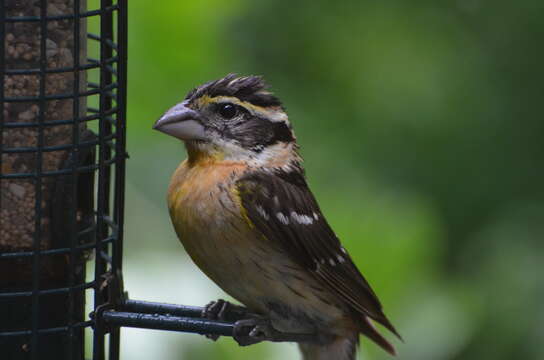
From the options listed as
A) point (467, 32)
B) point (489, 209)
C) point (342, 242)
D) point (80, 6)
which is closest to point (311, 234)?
point (342, 242)

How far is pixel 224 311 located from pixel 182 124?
3.22 ft

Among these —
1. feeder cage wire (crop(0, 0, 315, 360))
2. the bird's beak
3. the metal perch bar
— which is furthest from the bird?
feeder cage wire (crop(0, 0, 315, 360))

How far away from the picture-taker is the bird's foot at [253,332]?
5.41 m

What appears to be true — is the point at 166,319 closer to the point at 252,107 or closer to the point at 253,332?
the point at 253,332

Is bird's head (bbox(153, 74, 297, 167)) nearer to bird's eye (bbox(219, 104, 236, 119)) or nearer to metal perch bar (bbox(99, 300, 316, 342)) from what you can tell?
bird's eye (bbox(219, 104, 236, 119))

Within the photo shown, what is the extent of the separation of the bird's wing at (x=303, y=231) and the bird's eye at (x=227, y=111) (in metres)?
0.30

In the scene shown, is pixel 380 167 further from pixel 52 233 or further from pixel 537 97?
pixel 52 233

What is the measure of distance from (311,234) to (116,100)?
1.21 m

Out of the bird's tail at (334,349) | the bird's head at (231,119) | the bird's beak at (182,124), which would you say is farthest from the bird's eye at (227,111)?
the bird's tail at (334,349)

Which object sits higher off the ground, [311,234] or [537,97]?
[537,97]

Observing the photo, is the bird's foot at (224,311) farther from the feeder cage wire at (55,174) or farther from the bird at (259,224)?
the feeder cage wire at (55,174)

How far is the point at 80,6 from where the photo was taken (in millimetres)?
5379

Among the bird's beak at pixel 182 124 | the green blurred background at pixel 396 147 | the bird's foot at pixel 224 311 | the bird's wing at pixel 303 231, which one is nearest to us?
the bird's beak at pixel 182 124

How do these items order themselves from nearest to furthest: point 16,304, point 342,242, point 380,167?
point 16,304
point 342,242
point 380,167
